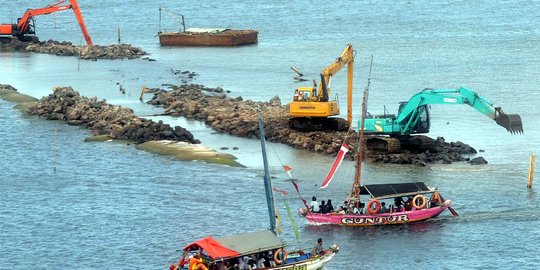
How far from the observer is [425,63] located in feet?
455

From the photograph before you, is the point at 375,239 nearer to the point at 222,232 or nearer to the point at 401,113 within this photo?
the point at 222,232

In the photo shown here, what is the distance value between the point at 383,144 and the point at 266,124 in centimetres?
1324

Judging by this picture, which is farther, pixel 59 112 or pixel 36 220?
pixel 59 112

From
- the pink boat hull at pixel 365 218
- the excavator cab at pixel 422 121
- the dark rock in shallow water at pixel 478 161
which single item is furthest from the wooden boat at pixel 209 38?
the pink boat hull at pixel 365 218

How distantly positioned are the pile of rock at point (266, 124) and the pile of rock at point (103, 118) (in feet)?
16.7

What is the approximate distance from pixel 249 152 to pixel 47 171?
15.3m

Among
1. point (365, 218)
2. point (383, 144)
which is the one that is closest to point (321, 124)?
point (383, 144)

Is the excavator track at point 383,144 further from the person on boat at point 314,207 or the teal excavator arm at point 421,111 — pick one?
the person on boat at point 314,207

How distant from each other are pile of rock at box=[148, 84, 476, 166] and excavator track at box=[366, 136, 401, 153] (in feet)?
1.63

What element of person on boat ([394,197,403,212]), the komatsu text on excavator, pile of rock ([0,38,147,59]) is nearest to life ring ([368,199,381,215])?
person on boat ([394,197,403,212])

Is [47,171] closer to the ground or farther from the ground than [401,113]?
closer to the ground

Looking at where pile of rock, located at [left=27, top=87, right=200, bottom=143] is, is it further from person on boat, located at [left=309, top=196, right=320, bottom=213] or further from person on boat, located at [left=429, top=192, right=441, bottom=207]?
person on boat, located at [left=429, top=192, right=441, bottom=207]

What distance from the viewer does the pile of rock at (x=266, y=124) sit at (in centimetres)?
7938

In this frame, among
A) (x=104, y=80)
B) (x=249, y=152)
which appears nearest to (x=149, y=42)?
(x=104, y=80)
